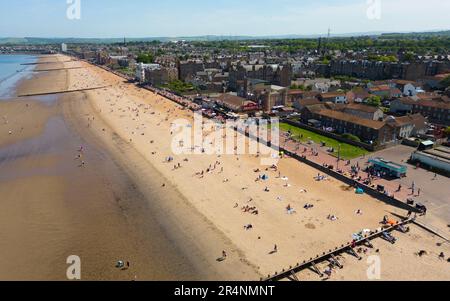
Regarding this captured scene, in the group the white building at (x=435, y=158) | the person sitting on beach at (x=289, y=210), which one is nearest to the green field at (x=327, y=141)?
A: the white building at (x=435, y=158)

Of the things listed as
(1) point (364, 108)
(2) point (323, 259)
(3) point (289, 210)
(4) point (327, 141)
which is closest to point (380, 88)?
(1) point (364, 108)

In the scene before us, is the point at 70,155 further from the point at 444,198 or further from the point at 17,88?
the point at 17,88

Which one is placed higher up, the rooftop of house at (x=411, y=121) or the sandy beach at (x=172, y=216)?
the rooftop of house at (x=411, y=121)

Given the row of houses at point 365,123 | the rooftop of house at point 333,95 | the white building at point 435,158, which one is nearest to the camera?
the white building at point 435,158

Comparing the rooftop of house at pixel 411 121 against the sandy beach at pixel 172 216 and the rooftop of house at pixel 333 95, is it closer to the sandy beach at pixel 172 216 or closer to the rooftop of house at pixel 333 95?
the sandy beach at pixel 172 216

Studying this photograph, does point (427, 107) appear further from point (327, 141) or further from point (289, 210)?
point (289, 210)
